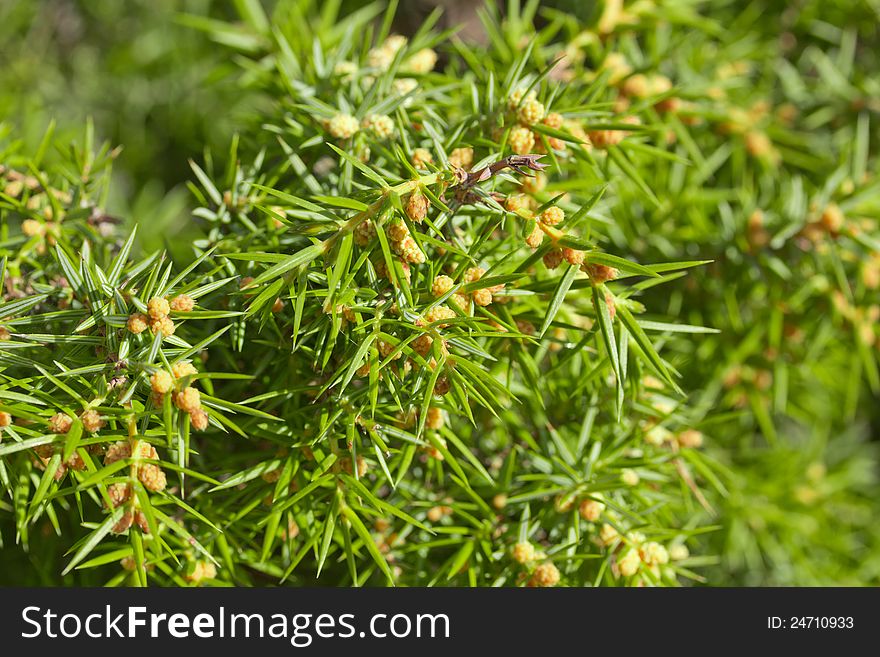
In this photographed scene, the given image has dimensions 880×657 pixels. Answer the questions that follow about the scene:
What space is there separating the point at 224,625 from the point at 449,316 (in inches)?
10.6

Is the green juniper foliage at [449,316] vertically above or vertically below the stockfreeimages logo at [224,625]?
above

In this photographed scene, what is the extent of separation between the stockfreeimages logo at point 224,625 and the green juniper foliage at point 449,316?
0.09 ft

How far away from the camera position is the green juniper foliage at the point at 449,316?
1.36 ft

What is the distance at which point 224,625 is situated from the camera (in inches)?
19.7

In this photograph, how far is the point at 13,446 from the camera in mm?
385

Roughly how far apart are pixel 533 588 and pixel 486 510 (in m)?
0.06

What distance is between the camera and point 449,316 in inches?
16.4

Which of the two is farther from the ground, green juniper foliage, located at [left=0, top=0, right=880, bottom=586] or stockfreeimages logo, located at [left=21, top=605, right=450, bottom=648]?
green juniper foliage, located at [left=0, top=0, right=880, bottom=586]

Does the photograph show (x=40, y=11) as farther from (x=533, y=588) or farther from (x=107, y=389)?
(x=533, y=588)

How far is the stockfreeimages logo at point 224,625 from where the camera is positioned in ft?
1.62

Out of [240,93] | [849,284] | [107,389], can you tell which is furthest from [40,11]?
[849,284]

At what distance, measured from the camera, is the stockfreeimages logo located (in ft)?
1.62

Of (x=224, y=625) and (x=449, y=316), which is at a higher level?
(x=449, y=316)

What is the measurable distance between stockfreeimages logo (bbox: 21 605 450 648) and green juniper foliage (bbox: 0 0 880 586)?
0.03 metres
